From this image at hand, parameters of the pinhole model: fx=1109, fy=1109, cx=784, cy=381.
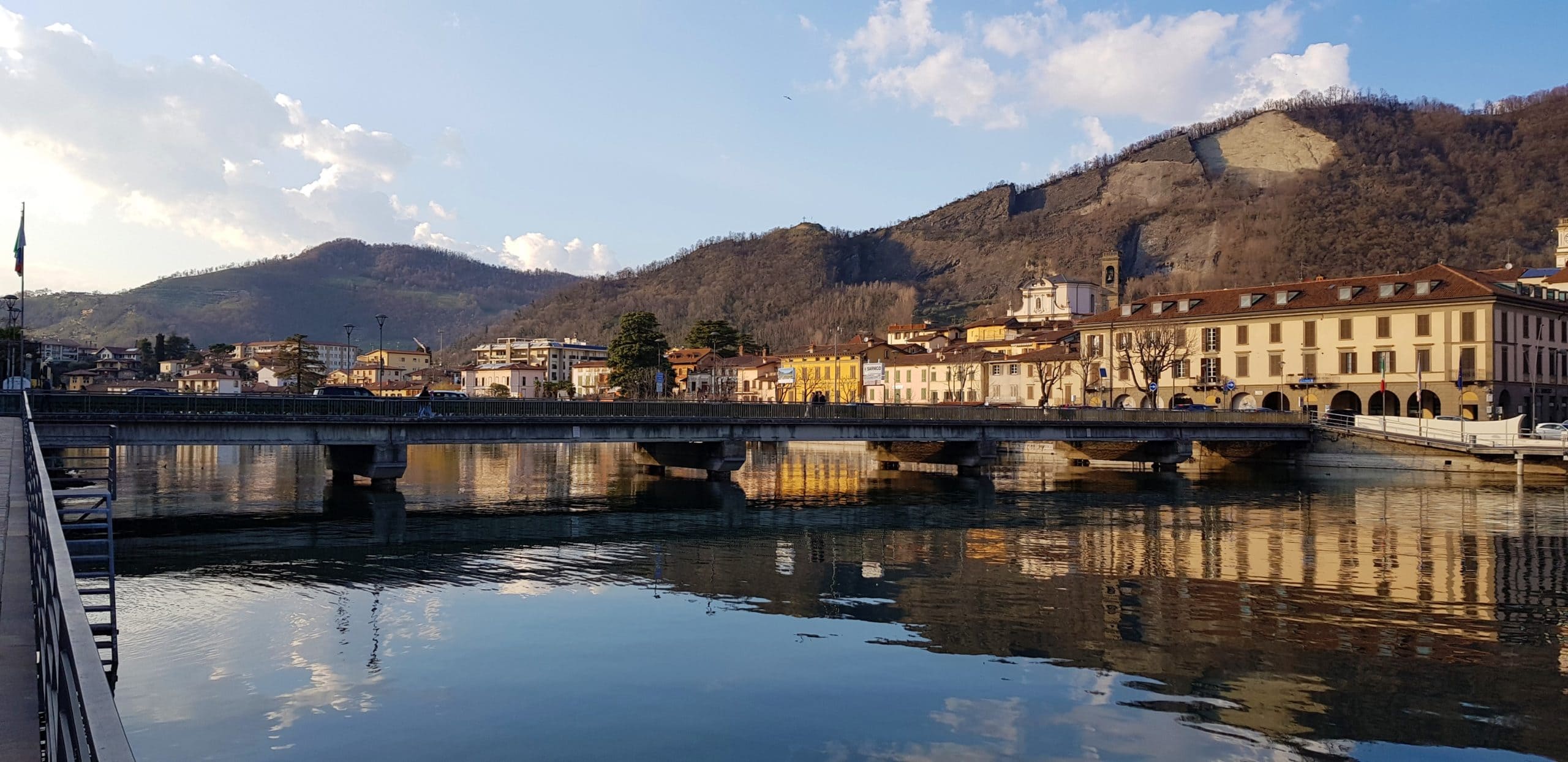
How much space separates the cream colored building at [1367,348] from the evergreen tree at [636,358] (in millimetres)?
56258

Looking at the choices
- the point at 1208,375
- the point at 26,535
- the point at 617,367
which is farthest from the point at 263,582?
the point at 617,367

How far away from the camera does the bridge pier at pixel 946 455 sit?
68.5 meters

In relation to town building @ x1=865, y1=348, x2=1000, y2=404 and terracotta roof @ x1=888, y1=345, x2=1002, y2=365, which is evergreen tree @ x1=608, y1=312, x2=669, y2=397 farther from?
terracotta roof @ x1=888, y1=345, x2=1002, y2=365

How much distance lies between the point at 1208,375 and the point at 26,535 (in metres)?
95.2

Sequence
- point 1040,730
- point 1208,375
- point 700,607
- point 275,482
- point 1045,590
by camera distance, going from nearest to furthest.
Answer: point 1040,730 → point 700,607 → point 1045,590 → point 275,482 → point 1208,375

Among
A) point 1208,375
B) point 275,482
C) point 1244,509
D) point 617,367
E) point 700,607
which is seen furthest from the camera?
point 617,367

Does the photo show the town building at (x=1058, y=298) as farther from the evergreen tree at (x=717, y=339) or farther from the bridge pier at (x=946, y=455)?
the bridge pier at (x=946, y=455)

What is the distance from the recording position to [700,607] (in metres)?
24.9

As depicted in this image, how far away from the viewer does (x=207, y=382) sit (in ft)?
614

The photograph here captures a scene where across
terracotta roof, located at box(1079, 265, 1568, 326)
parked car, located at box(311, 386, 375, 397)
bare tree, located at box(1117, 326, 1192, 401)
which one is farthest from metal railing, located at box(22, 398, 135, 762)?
bare tree, located at box(1117, 326, 1192, 401)

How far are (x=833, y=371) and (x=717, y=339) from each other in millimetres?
30531

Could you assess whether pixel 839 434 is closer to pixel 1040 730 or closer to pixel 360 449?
pixel 360 449

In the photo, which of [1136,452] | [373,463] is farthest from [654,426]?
[1136,452]

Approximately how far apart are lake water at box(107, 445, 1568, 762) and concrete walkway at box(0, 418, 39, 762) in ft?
9.78
